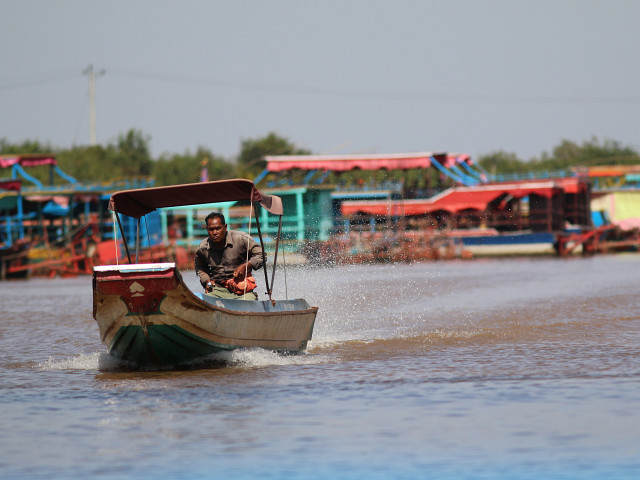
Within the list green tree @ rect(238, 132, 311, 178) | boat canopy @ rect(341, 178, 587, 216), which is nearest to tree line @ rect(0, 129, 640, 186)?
green tree @ rect(238, 132, 311, 178)

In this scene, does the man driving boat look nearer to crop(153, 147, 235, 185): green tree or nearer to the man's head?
the man's head

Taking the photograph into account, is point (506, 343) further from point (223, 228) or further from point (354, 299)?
point (354, 299)

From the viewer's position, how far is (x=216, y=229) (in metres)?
Result: 10.5

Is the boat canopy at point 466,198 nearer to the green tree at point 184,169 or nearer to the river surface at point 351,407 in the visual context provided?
the river surface at point 351,407

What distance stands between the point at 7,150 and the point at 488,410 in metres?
82.0

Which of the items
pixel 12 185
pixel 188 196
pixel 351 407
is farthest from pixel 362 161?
pixel 351 407

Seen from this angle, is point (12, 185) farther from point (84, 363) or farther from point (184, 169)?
point (184, 169)

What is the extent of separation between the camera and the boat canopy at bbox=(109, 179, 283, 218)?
33.9ft

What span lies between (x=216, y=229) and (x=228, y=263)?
1.89 ft

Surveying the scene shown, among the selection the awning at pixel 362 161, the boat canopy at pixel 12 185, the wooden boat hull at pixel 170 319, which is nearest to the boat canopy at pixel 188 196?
the wooden boat hull at pixel 170 319

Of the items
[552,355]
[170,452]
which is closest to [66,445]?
[170,452]

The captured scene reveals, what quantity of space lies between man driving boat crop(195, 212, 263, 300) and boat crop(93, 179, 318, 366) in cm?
31

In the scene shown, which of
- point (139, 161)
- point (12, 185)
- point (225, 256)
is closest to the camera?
point (225, 256)

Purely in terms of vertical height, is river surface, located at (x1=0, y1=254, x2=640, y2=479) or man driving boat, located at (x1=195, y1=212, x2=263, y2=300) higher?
man driving boat, located at (x1=195, y1=212, x2=263, y2=300)
